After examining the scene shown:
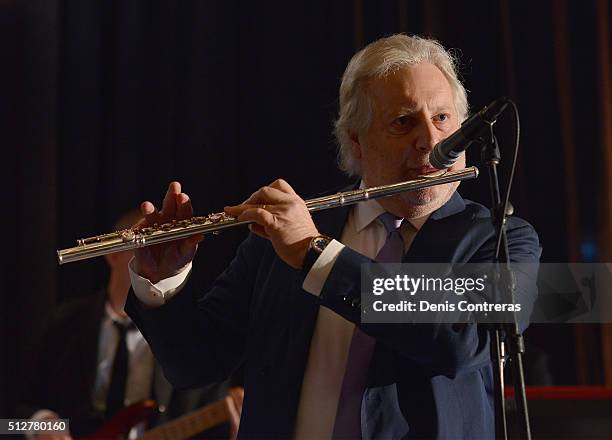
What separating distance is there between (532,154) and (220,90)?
1.05m

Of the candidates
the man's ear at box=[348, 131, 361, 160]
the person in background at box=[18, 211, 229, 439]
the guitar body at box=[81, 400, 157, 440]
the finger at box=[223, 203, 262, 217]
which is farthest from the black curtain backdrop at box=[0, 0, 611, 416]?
the finger at box=[223, 203, 262, 217]

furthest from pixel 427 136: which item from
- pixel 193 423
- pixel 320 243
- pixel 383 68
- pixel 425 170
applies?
pixel 193 423

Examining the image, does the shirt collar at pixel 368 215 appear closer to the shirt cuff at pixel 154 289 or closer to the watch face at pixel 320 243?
the watch face at pixel 320 243

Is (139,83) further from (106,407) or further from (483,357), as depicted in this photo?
(483,357)

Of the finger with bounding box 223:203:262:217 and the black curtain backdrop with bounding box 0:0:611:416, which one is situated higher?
the black curtain backdrop with bounding box 0:0:611:416

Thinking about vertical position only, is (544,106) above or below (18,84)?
below

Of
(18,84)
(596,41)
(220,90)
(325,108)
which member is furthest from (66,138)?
(596,41)

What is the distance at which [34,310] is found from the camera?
272cm

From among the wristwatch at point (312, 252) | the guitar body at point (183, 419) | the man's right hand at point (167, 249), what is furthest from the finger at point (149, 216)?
the guitar body at point (183, 419)

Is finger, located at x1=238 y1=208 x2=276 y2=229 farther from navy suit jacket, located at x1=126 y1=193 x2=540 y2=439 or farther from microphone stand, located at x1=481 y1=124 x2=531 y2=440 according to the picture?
microphone stand, located at x1=481 y1=124 x2=531 y2=440

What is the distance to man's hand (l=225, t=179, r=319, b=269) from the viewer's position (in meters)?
1.23

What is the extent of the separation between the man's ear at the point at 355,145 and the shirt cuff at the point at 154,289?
47 cm

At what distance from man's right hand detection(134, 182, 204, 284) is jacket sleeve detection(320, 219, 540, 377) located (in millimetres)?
299

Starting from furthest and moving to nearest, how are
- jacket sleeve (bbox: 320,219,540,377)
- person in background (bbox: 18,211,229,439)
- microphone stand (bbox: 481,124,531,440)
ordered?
person in background (bbox: 18,211,229,439)
jacket sleeve (bbox: 320,219,540,377)
microphone stand (bbox: 481,124,531,440)
